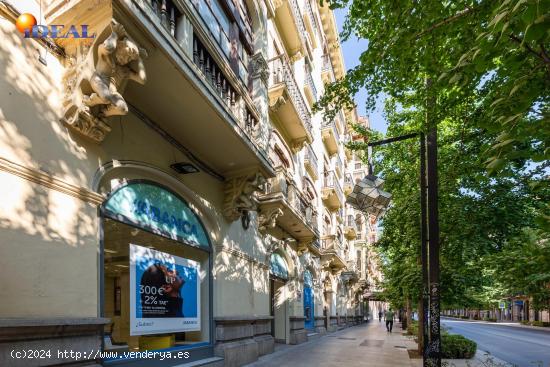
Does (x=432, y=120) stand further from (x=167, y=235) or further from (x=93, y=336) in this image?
(x=93, y=336)

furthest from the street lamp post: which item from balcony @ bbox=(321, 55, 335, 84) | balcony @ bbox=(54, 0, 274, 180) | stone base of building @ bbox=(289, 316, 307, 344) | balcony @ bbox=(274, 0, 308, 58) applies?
balcony @ bbox=(321, 55, 335, 84)

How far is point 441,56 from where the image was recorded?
21.0ft

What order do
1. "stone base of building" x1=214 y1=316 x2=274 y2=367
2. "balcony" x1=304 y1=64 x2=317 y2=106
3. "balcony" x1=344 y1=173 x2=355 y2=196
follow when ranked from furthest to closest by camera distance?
"balcony" x1=344 y1=173 x2=355 y2=196, "balcony" x1=304 y1=64 x2=317 y2=106, "stone base of building" x1=214 y1=316 x2=274 y2=367

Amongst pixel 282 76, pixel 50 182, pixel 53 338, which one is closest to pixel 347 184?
pixel 282 76

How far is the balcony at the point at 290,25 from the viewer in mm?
15242

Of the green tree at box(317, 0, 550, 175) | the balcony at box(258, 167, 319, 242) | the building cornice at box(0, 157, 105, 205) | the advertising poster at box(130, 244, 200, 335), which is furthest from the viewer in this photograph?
the balcony at box(258, 167, 319, 242)

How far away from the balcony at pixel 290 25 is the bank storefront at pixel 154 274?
33.2ft

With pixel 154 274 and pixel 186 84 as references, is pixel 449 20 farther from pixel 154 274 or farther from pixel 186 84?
pixel 154 274

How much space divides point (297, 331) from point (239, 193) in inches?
346

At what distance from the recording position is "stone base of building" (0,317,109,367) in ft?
13.7

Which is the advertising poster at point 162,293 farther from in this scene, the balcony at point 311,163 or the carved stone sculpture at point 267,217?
the balcony at point 311,163

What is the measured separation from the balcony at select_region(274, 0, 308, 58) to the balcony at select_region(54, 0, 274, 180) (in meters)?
5.31

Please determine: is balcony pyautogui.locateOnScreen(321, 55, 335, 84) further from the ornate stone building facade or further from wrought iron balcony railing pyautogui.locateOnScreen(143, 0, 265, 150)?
wrought iron balcony railing pyautogui.locateOnScreen(143, 0, 265, 150)

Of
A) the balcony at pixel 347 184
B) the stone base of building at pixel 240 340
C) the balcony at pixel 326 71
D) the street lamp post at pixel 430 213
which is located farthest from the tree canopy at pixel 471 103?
the balcony at pixel 347 184
